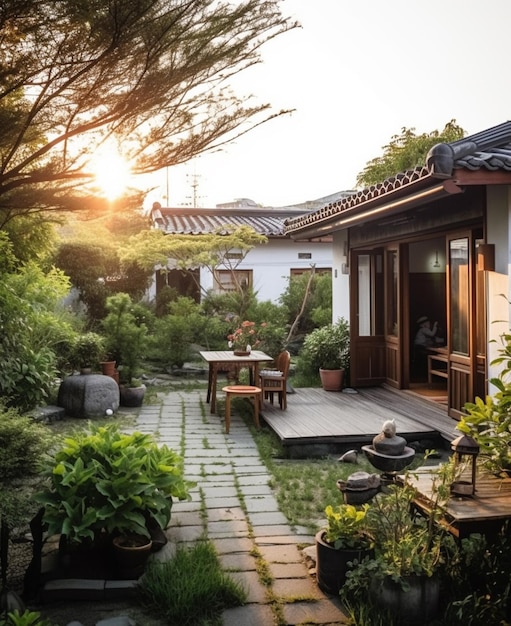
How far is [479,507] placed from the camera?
3180 mm

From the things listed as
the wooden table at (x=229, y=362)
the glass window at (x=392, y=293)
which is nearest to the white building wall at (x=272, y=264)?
the glass window at (x=392, y=293)

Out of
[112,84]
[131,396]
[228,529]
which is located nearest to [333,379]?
[131,396]

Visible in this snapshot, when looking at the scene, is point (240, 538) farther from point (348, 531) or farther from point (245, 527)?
point (348, 531)

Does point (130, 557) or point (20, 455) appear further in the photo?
point (20, 455)

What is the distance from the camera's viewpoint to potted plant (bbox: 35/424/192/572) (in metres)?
3.63

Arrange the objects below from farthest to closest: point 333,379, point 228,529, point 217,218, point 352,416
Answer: point 217,218 < point 333,379 < point 352,416 < point 228,529

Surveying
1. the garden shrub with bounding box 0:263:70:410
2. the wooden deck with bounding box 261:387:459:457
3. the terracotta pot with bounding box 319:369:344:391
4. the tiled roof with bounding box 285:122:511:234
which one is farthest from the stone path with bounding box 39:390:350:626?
the tiled roof with bounding box 285:122:511:234

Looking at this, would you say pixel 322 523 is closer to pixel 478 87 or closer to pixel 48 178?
pixel 48 178

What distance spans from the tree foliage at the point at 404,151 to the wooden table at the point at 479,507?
9712 mm

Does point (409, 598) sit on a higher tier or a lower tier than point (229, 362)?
lower

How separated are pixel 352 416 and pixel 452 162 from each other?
3796 millimetres

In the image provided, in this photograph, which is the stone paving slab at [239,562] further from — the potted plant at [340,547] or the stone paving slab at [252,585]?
the potted plant at [340,547]

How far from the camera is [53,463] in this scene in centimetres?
413

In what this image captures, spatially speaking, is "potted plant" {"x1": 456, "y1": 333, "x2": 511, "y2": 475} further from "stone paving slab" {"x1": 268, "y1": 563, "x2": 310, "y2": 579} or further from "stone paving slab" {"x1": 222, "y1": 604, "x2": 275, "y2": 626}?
"stone paving slab" {"x1": 222, "y1": 604, "x2": 275, "y2": 626}
